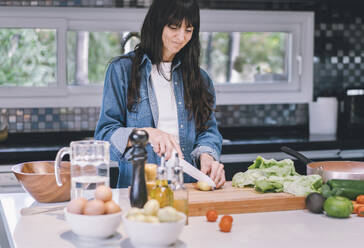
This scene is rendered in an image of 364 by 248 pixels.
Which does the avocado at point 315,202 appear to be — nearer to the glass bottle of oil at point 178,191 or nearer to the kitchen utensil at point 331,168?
the kitchen utensil at point 331,168

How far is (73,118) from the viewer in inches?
153

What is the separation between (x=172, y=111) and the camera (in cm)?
234

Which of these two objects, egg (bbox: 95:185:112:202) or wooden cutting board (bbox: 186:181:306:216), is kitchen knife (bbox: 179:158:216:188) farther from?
egg (bbox: 95:185:112:202)

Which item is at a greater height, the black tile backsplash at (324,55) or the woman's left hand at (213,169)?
the black tile backsplash at (324,55)

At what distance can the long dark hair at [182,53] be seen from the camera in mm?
2131

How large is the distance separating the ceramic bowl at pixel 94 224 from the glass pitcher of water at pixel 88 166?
20 centimetres

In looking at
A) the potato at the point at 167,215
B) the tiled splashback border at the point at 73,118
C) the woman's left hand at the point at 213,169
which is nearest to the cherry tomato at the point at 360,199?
the woman's left hand at the point at 213,169

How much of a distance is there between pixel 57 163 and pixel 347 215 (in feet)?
3.13

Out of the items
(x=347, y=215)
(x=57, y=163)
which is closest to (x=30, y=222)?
(x=57, y=163)

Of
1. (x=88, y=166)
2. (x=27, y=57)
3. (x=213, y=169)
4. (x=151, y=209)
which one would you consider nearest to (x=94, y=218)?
(x=151, y=209)

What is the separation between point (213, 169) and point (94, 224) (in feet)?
2.48

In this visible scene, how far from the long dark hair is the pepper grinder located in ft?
2.34

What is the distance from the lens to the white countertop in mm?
1467

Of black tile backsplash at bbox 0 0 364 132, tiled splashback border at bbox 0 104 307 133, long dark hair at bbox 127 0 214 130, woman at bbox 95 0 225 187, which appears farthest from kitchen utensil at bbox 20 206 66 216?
black tile backsplash at bbox 0 0 364 132
